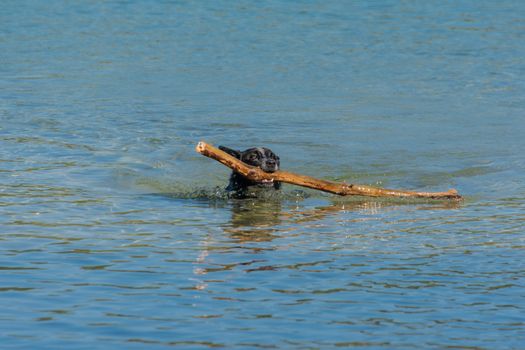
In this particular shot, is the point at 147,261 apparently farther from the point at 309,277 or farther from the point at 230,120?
the point at 230,120

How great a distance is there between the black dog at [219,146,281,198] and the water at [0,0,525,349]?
21cm

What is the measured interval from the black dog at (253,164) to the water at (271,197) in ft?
0.69

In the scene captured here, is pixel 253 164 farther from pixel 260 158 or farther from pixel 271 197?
pixel 271 197

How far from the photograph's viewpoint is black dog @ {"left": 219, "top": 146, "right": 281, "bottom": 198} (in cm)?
1317

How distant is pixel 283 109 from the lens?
20.2 m

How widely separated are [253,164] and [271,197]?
563mm

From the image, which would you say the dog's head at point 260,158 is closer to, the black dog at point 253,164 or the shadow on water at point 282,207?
the black dog at point 253,164

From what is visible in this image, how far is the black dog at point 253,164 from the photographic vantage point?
13.2 m

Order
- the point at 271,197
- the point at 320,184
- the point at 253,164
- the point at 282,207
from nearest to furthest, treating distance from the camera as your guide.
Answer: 1. the point at 320,184
2. the point at 282,207
3. the point at 253,164
4. the point at 271,197

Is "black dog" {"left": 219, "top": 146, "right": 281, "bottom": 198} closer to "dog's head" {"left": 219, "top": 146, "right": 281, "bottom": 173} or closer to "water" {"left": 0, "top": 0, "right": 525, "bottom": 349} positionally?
"dog's head" {"left": 219, "top": 146, "right": 281, "bottom": 173}

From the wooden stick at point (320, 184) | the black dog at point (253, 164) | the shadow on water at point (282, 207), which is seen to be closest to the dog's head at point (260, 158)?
the black dog at point (253, 164)

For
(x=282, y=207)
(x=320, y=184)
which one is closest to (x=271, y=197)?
(x=282, y=207)

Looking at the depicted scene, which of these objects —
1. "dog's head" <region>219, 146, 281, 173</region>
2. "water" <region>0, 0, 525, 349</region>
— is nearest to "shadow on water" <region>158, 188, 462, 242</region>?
"water" <region>0, 0, 525, 349</region>

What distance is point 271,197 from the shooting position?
44.5 ft
